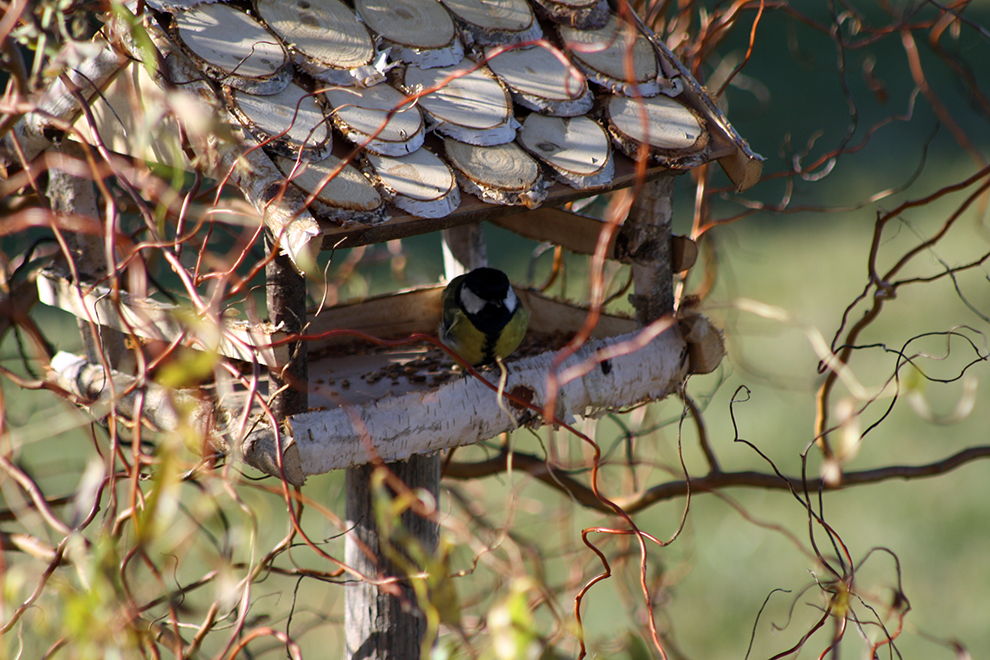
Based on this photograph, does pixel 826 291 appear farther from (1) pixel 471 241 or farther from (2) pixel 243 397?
(2) pixel 243 397

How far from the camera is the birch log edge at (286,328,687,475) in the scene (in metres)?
1.22

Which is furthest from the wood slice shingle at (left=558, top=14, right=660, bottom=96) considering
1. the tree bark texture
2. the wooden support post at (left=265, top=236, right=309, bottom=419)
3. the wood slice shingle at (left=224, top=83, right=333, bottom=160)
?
the tree bark texture

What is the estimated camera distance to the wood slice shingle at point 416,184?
1.18 m

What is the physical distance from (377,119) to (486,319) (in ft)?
1.43

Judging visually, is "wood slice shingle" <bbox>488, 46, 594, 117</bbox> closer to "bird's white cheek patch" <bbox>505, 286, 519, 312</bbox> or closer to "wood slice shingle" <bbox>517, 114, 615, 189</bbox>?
"wood slice shingle" <bbox>517, 114, 615, 189</bbox>

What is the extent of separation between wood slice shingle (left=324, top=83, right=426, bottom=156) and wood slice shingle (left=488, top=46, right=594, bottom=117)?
0.18m

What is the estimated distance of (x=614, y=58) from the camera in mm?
1443

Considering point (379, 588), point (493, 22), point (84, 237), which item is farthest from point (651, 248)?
point (84, 237)

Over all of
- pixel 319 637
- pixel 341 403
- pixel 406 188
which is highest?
pixel 406 188

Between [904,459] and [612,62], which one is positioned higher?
[612,62]

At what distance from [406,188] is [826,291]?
390 centimetres

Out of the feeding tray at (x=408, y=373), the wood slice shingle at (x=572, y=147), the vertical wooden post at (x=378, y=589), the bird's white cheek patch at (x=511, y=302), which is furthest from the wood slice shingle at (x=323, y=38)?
the vertical wooden post at (x=378, y=589)

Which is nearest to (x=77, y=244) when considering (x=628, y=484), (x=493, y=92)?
(x=493, y=92)

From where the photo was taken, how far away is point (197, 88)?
3.83 feet
